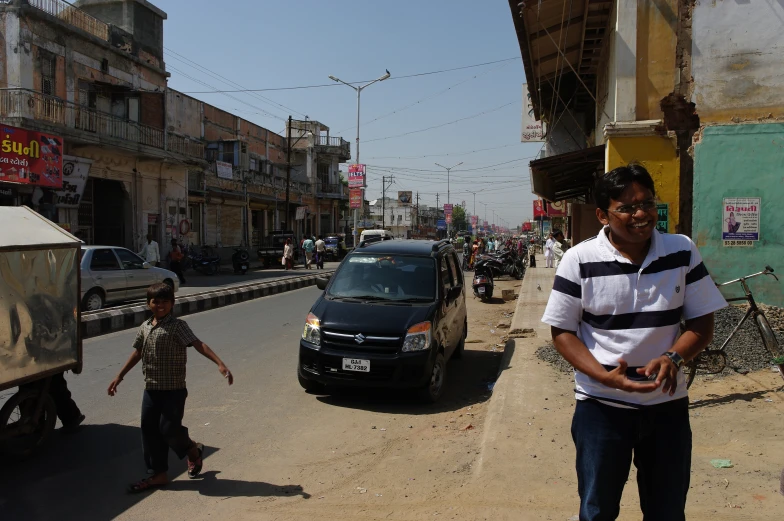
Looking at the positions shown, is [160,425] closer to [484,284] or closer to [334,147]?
[484,284]

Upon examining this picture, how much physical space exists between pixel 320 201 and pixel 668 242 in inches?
2249

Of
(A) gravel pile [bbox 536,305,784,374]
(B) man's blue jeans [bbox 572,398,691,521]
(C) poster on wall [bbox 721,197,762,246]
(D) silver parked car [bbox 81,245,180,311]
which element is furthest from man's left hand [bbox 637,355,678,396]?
(D) silver parked car [bbox 81,245,180,311]

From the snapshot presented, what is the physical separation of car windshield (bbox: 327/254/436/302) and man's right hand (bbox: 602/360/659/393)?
5126mm

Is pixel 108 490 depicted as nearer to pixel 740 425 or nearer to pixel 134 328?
pixel 740 425

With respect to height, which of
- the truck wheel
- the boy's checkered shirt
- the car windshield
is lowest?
the truck wheel

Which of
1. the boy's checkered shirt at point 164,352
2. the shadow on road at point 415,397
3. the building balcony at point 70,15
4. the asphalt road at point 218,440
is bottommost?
the shadow on road at point 415,397

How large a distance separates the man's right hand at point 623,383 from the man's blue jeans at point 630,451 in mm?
188

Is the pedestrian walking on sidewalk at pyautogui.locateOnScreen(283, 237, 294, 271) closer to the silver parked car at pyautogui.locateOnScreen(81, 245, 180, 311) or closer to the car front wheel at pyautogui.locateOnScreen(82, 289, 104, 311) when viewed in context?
the silver parked car at pyautogui.locateOnScreen(81, 245, 180, 311)

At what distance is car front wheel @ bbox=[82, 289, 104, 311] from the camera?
44.4 ft

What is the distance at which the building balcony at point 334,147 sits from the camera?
192 feet

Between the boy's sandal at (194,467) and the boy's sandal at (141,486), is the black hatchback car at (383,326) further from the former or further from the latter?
the boy's sandal at (141,486)

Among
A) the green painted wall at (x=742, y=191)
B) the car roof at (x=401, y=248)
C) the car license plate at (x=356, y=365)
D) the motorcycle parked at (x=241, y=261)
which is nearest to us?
the car license plate at (x=356, y=365)

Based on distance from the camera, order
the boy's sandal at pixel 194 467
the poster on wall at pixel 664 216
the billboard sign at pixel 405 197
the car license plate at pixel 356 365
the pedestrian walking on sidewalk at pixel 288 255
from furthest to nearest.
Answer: the billboard sign at pixel 405 197
the pedestrian walking on sidewalk at pixel 288 255
the poster on wall at pixel 664 216
the car license plate at pixel 356 365
the boy's sandal at pixel 194 467

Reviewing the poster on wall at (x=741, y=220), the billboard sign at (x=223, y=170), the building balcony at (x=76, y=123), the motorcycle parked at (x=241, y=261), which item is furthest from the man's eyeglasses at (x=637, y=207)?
the billboard sign at (x=223, y=170)
